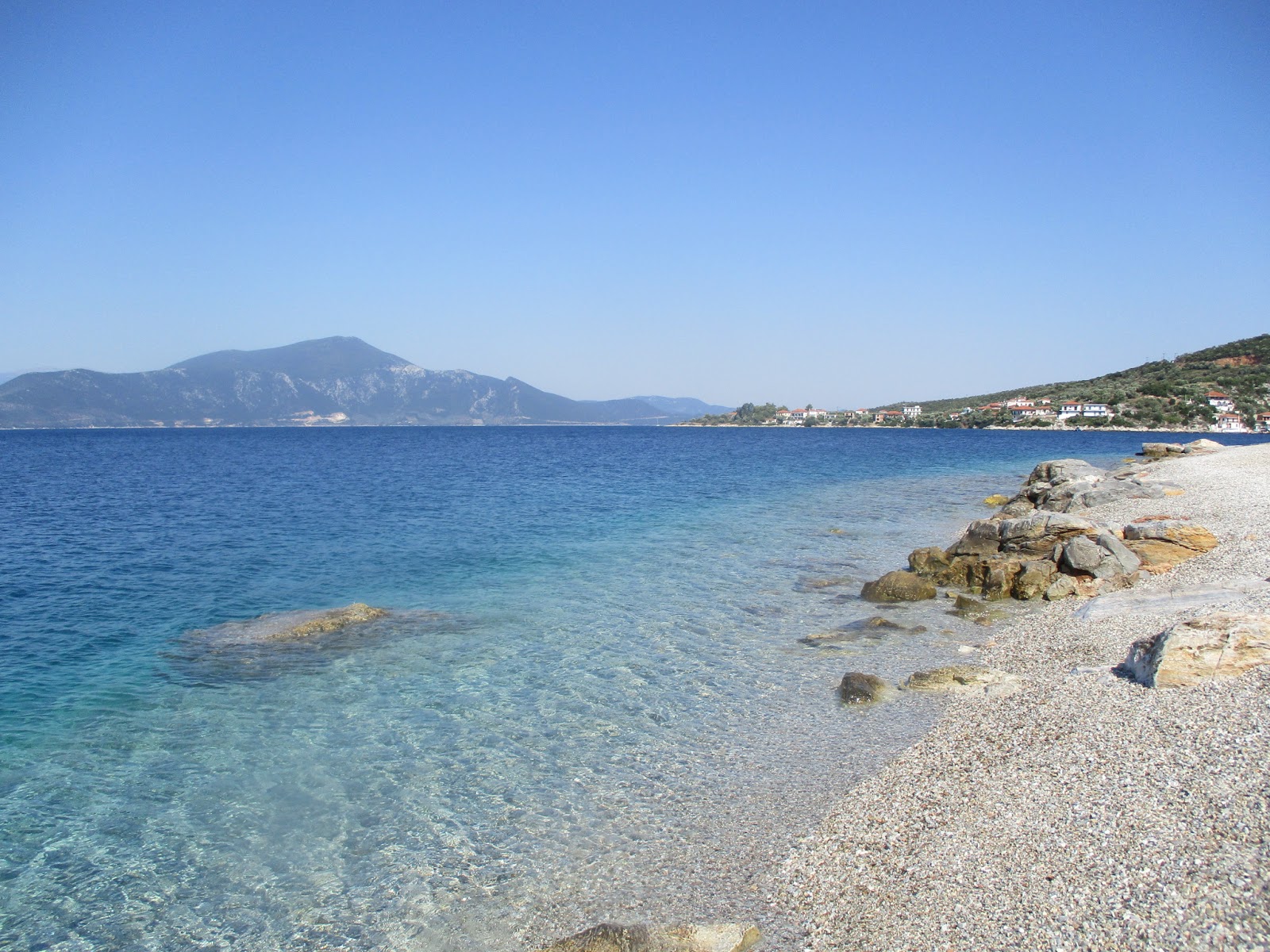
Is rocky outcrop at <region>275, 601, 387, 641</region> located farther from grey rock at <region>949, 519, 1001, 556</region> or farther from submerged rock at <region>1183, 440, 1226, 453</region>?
submerged rock at <region>1183, 440, 1226, 453</region>

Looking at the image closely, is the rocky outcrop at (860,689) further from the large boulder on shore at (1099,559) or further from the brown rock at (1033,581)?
the large boulder on shore at (1099,559)

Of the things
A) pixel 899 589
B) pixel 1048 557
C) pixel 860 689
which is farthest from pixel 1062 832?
pixel 1048 557

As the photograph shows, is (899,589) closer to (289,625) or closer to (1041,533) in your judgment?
(1041,533)

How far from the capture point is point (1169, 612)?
13.9 metres

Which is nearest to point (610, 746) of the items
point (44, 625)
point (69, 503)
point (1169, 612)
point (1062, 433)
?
point (1169, 612)

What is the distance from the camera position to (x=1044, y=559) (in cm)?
2095

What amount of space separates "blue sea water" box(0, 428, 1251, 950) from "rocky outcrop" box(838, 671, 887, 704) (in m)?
0.46

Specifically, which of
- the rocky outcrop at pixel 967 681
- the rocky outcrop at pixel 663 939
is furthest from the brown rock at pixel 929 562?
the rocky outcrop at pixel 663 939

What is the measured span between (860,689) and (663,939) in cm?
706

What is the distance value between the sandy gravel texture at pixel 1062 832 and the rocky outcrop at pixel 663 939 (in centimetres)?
59

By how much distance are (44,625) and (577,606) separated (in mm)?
12441

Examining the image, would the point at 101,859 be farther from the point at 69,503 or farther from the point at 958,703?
the point at 69,503

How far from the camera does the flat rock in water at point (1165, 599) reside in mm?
13648

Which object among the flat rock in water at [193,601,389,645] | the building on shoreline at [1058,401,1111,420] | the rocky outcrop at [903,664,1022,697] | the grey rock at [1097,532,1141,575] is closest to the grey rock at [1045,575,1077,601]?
the grey rock at [1097,532,1141,575]
